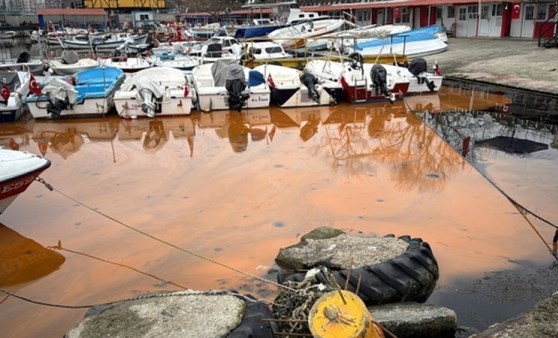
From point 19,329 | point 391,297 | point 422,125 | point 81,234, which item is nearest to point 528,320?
point 391,297

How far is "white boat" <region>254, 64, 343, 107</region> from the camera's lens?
1605 centimetres

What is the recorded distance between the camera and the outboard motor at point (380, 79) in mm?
16188

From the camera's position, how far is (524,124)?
42.7ft

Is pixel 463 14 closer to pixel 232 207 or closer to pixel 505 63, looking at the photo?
pixel 505 63

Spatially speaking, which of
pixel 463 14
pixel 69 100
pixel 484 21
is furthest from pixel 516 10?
pixel 69 100

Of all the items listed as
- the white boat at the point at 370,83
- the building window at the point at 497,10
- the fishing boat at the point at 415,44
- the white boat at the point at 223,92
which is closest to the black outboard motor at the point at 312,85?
the white boat at the point at 370,83

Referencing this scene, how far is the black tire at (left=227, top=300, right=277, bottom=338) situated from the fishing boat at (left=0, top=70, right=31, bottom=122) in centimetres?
1335

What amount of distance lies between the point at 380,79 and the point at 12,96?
460 inches

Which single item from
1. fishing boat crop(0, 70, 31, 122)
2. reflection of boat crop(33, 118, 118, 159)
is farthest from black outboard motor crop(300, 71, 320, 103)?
fishing boat crop(0, 70, 31, 122)

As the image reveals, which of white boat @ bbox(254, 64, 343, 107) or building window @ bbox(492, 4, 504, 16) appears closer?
white boat @ bbox(254, 64, 343, 107)

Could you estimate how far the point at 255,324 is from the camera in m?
4.44

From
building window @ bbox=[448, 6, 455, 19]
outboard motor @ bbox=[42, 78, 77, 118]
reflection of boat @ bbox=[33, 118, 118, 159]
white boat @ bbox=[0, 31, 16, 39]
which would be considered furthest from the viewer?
white boat @ bbox=[0, 31, 16, 39]

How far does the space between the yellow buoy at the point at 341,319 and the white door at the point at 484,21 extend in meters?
30.8

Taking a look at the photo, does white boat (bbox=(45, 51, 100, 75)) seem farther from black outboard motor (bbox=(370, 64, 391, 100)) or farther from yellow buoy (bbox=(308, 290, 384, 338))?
yellow buoy (bbox=(308, 290, 384, 338))
